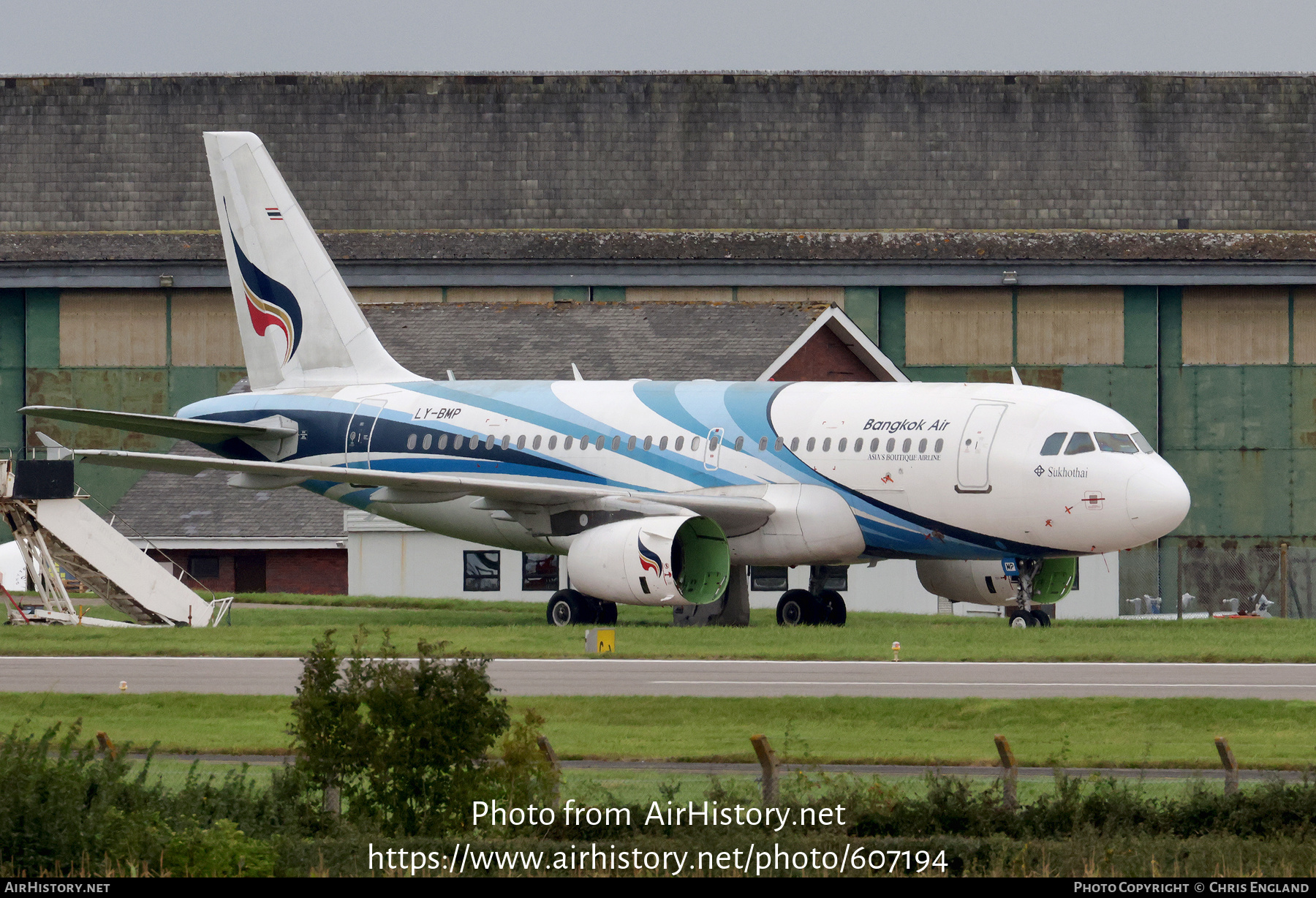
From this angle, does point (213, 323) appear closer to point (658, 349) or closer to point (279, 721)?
point (658, 349)

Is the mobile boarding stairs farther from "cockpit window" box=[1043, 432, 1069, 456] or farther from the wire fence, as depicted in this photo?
the wire fence

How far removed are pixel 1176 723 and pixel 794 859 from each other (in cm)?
986

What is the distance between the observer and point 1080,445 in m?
32.8

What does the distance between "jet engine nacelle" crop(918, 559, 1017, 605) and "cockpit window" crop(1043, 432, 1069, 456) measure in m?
Answer: 4.30

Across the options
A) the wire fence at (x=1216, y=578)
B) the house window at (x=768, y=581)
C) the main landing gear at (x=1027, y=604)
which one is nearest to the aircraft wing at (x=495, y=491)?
the main landing gear at (x=1027, y=604)

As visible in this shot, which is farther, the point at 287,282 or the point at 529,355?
the point at 529,355

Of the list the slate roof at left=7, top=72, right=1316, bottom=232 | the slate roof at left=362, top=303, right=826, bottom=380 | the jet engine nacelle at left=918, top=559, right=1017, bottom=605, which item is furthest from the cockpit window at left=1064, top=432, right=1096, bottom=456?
the slate roof at left=7, top=72, right=1316, bottom=232

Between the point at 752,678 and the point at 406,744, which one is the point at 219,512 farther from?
the point at 406,744

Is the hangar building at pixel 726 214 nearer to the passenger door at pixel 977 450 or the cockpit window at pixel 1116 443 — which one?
the passenger door at pixel 977 450

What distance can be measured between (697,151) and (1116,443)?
37.1 meters

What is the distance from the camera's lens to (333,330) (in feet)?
139

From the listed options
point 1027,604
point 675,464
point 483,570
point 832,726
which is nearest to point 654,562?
point 675,464

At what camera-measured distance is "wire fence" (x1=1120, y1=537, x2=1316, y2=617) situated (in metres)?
56.2

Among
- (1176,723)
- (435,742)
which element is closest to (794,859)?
(435,742)
